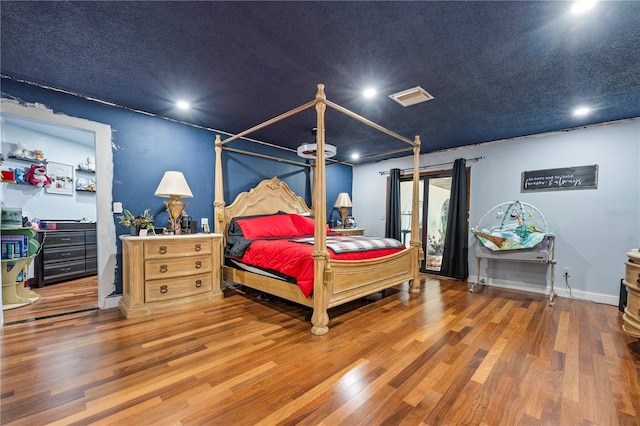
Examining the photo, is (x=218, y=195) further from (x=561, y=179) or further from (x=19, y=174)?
(x=561, y=179)

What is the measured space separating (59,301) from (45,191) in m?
2.13

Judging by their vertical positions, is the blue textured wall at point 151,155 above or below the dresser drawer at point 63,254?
above

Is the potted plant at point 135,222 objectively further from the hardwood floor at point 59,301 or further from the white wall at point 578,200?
the white wall at point 578,200

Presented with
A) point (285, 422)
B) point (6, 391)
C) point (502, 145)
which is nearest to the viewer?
point (285, 422)

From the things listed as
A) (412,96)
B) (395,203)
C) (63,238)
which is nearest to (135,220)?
(63,238)

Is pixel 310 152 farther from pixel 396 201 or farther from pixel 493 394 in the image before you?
pixel 493 394

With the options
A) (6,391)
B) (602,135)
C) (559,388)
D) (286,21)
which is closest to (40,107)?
(6,391)

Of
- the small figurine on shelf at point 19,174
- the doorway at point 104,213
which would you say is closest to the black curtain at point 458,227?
the doorway at point 104,213

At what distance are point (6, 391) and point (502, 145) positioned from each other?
5826mm

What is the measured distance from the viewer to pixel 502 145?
14.2ft

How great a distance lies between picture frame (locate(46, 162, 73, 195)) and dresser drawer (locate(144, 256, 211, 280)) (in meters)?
2.98

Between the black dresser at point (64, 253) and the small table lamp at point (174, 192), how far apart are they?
2073mm

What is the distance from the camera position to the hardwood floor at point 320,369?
4.81 ft

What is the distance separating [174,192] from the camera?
3.10m
